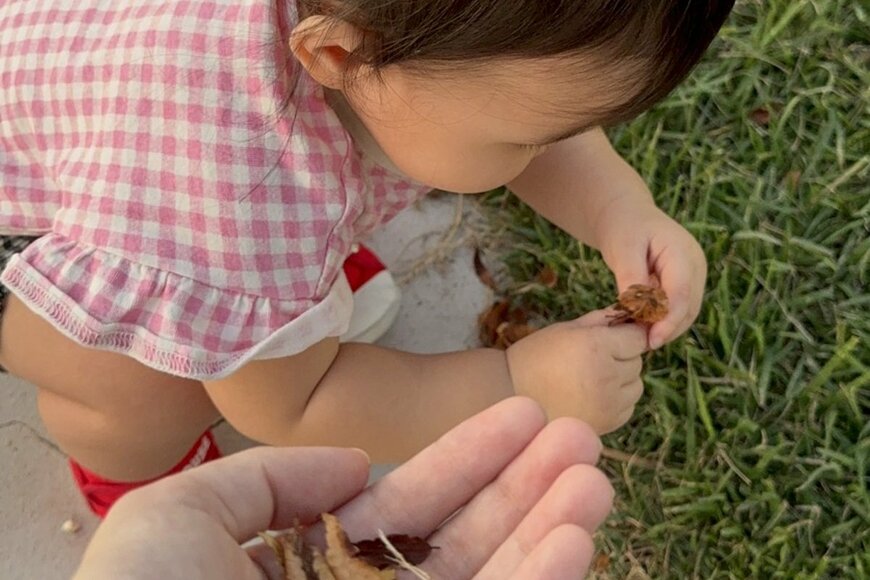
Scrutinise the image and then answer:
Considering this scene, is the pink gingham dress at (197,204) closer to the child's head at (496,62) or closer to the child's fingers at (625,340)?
the child's head at (496,62)

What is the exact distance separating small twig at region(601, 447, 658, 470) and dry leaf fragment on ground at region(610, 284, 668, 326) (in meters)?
0.21

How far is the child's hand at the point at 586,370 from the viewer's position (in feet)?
3.44

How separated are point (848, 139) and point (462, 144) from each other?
0.67 meters

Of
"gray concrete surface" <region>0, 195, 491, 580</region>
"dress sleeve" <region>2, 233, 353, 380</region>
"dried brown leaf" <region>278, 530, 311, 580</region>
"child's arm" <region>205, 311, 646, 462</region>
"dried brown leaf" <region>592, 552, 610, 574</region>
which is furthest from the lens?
"gray concrete surface" <region>0, 195, 491, 580</region>

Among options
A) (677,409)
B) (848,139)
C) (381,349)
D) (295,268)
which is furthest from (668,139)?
(295,268)

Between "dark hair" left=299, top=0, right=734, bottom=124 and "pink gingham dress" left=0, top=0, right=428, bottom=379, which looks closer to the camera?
"dark hair" left=299, top=0, right=734, bottom=124

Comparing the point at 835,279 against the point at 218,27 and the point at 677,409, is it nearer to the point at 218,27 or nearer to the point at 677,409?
the point at 677,409

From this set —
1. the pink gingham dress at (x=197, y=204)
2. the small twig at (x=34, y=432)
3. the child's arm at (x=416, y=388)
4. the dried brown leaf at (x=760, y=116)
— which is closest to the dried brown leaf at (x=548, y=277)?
the child's arm at (x=416, y=388)

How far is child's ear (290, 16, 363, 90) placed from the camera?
77 centimetres

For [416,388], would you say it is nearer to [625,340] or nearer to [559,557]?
[625,340]

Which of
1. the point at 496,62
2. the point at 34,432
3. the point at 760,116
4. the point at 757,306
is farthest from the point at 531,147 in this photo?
the point at 34,432

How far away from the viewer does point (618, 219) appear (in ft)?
3.79

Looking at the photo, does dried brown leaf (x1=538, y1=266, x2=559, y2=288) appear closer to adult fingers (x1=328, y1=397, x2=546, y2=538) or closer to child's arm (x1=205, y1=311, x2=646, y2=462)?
child's arm (x1=205, y1=311, x2=646, y2=462)

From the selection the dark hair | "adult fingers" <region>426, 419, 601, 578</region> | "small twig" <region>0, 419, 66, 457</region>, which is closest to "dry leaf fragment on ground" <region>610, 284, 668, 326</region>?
"adult fingers" <region>426, 419, 601, 578</region>
